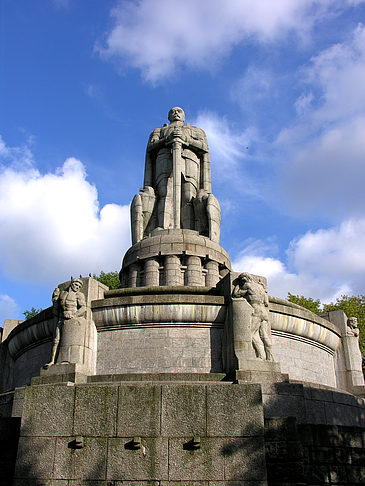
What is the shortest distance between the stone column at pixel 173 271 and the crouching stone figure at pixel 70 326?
5.34 metres

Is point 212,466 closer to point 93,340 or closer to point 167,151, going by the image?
point 93,340

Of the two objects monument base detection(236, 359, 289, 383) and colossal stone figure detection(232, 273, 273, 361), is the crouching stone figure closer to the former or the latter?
colossal stone figure detection(232, 273, 273, 361)

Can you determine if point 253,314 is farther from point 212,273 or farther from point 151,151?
point 151,151

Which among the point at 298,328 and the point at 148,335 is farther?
the point at 298,328

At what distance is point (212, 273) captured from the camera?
59.9ft

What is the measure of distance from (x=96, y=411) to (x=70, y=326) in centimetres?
530

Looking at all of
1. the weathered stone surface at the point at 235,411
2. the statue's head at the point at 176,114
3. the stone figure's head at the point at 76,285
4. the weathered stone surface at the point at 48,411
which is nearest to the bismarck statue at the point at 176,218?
the statue's head at the point at 176,114

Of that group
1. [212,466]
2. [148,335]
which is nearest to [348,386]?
[148,335]

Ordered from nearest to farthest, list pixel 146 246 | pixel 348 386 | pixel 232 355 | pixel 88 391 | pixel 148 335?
1. pixel 88 391
2. pixel 232 355
3. pixel 148 335
4. pixel 348 386
5. pixel 146 246

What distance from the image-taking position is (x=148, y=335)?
12391 millimetres

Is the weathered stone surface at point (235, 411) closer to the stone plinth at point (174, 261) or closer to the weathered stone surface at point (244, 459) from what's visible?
the weathered stone surface at point (244, 459)

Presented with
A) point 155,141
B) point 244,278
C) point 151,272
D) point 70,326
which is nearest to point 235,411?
point 244,278

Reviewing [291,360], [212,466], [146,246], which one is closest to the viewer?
[212,466]

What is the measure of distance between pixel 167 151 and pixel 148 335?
11.0 meters
